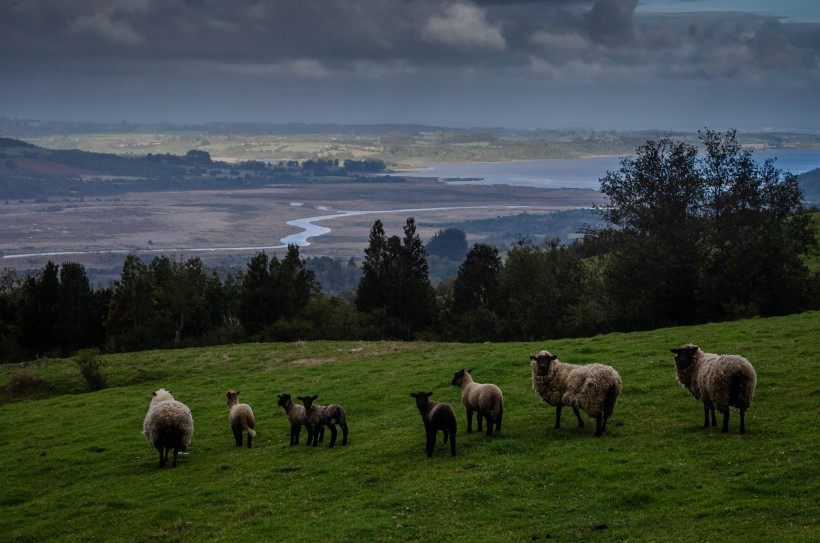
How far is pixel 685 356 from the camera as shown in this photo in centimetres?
1934

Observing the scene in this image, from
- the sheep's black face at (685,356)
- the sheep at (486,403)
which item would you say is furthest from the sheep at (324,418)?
the sheep's black face at (685,356)

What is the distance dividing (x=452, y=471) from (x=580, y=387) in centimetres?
405

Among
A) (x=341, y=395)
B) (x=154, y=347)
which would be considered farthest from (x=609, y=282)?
(x=154, y=347)

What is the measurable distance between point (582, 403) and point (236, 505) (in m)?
8.57

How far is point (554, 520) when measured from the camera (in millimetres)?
14008

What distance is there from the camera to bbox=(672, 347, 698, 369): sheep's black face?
19.3 m

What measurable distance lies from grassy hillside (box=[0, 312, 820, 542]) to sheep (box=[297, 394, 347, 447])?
464 mm

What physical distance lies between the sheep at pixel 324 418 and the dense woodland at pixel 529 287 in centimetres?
3218

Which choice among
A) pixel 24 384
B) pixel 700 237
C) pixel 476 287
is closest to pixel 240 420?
pixel 24 384

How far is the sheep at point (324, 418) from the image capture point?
69.3ft

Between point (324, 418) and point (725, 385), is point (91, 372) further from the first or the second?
point (725, 385)

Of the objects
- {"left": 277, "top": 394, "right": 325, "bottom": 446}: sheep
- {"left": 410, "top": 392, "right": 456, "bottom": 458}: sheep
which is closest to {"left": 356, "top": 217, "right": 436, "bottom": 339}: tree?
{"left": 277, "top": 394, "right": 325, "bottom": 446}: sheep

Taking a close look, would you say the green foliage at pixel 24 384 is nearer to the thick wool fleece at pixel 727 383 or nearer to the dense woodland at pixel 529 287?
the dense woodland at pixel 529 287

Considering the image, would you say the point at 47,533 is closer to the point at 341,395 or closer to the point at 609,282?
the point at 341,395
